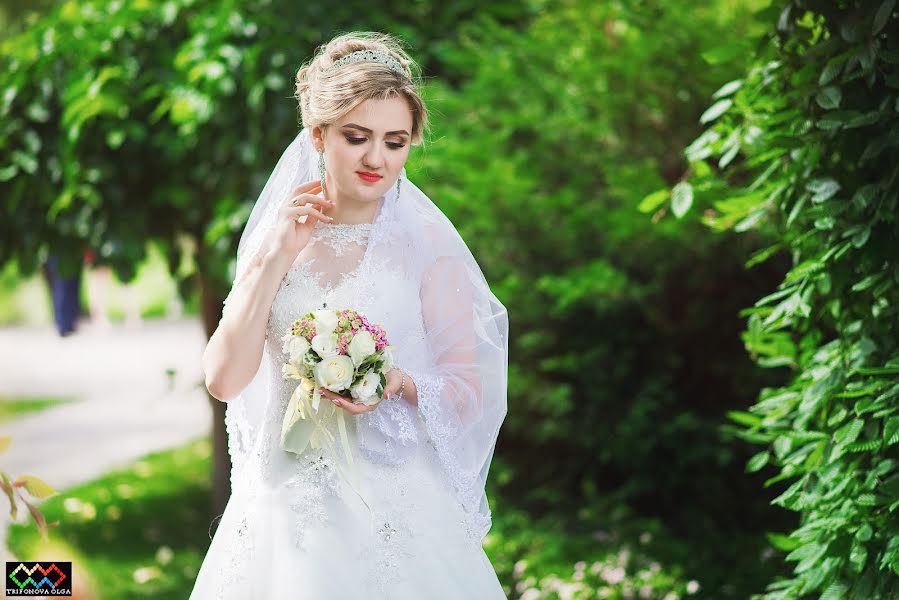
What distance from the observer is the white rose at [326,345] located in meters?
2.28

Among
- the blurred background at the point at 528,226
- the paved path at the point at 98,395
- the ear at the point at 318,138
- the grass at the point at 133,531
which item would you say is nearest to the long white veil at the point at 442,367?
the ear at the point at 318,138

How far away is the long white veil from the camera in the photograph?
2570mm

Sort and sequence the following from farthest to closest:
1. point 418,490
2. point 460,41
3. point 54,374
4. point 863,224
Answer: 1. point 54,374
2. point 460,41
3. point 863,224
4. point 418,490

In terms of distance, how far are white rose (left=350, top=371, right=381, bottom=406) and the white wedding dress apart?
188mm

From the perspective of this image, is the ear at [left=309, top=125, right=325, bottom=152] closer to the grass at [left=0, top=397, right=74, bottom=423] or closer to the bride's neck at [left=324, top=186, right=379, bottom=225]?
the bride's neck at [left=324, top=186, right=379, bottom=225]

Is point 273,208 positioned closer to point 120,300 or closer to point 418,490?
point 418,490

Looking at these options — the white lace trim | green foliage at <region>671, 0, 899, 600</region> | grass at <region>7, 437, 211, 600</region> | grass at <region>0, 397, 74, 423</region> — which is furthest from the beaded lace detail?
grass at <region>0, 397, 74, 423</region>

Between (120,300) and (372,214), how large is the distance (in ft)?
67.8

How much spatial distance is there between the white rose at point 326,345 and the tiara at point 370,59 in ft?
2.26

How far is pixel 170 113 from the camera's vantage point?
540 cm

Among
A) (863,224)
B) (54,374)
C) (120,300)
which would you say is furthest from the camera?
(120,300)

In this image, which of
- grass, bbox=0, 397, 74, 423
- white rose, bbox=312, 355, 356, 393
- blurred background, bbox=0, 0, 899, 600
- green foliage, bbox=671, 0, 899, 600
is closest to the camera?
white rose, bbox=312, 355, 356, 393

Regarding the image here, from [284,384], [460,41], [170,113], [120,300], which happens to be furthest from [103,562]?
[120,300]

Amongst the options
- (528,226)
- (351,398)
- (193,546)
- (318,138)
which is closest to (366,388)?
(351,398)
